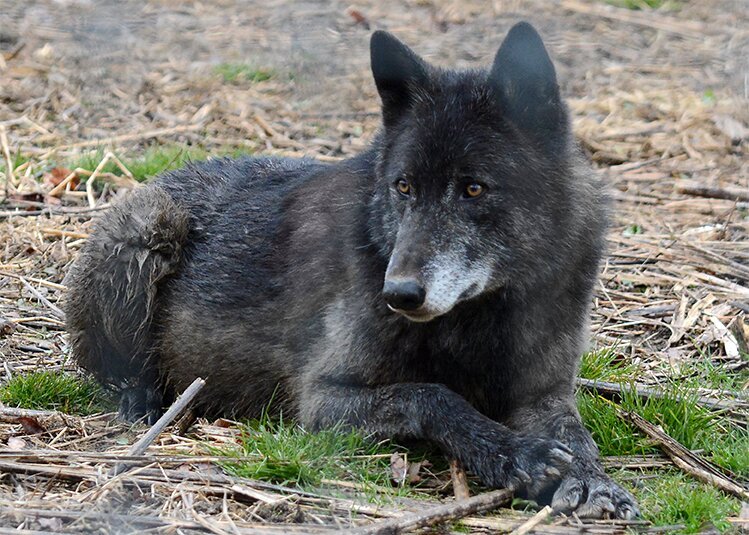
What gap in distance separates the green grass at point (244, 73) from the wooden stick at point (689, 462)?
685 centimetres

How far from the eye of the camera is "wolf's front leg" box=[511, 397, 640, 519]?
14.3ft

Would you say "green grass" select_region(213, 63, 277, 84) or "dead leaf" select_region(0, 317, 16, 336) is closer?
"dead leaf" select_region(0, 317, 16, 336)

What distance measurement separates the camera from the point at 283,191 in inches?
235

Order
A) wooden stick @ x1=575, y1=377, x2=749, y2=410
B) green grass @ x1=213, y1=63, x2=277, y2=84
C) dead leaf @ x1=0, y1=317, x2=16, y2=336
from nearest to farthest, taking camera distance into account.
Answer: wooden stick @ x1=575, y1=377, x2=749, y2=410
dead leaf @ x1=0, y1=317, x2=16, y2=336
green grass @ x1=213, y1=63, x2=277, y2=84

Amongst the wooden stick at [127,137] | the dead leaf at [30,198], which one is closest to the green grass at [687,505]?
the dead leaf at [30,198]

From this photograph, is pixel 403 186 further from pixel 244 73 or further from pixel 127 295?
pixel 244 73

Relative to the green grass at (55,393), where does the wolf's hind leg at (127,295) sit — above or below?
above

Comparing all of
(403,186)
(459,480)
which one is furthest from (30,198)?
(459,480)

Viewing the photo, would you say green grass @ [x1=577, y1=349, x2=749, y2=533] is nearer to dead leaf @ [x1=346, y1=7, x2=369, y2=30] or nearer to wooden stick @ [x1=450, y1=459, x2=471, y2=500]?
wooden stick @ [x1=450, y1=459, x2=471, y2=500]

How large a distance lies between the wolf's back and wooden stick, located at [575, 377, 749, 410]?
2.33 meters

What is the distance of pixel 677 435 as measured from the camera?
5191 mm

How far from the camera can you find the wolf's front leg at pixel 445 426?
4527 mm

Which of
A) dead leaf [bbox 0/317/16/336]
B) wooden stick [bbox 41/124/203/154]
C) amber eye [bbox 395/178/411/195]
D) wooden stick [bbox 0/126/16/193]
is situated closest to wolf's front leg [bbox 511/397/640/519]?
amber eye [bbox 395/178/411/195]

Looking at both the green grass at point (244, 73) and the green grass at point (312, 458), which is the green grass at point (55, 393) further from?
the green grass at point (244, 73)
